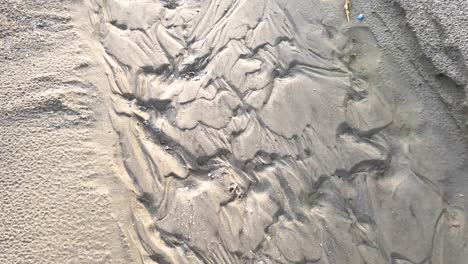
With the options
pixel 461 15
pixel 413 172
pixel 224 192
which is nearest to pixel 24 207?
pixel 224 192

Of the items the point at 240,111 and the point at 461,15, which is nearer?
the point at 461,15

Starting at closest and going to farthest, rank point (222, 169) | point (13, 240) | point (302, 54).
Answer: point (13, 240), point (222, 169), point (302, 54)

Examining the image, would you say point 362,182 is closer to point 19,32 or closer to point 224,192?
point 224,192

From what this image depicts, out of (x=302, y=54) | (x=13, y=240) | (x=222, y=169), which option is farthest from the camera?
(x=302, y=54)

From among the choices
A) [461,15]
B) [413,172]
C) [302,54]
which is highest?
[461,15]

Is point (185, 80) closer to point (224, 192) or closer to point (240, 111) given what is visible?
point (240, 111)

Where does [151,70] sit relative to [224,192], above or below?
above
